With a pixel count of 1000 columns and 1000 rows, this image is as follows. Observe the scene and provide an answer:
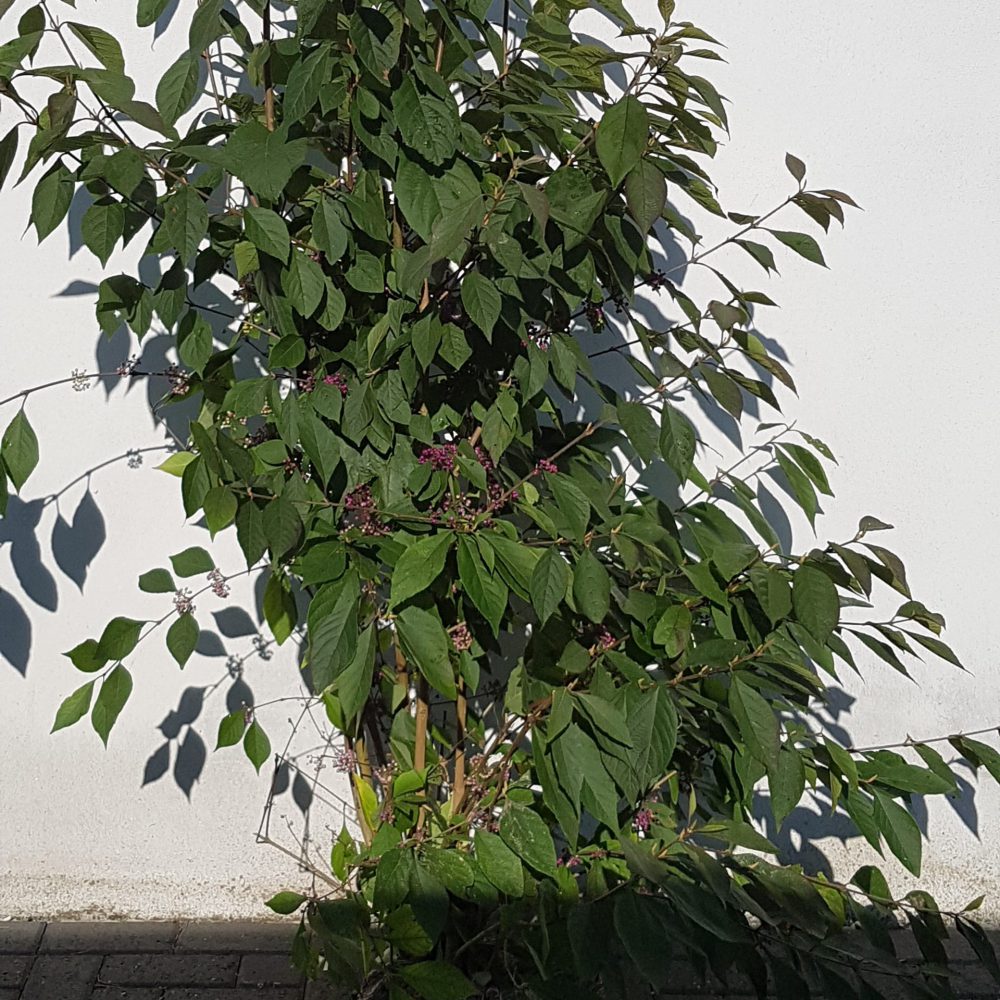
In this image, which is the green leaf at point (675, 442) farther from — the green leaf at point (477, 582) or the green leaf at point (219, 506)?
the green leaf at point (219, 506)

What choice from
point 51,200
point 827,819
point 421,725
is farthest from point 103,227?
point 827,819

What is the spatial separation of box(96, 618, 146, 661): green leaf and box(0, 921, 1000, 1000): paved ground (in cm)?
86

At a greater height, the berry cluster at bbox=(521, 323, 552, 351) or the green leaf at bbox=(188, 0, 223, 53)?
the green leaf at bbox=(188, 0, 223, 53)

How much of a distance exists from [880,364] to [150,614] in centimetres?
157

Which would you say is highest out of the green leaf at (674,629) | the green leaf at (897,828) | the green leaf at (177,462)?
the green leaf at (177,462)

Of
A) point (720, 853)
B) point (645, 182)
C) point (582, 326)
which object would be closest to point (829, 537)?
→ point (582, 326)

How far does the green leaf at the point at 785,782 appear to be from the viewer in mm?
1652

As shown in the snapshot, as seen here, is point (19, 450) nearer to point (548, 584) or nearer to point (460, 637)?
point (460, 637)

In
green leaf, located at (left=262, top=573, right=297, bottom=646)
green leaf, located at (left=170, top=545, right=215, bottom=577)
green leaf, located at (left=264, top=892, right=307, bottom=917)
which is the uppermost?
green leaf, located at (left=170, top=545, right=215, bottom=577)

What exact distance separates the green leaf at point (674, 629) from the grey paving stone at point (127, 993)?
1.28 metres

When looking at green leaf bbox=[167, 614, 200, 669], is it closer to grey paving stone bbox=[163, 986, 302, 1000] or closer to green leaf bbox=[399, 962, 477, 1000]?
green leaf bbox=[399, 962, 477, 1000]

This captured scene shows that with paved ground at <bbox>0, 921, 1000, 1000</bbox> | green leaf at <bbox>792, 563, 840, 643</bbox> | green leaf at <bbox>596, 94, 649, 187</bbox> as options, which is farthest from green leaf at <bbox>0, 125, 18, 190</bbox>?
paved ground at <bbox>0, 921, 1000, 1000</bbox>

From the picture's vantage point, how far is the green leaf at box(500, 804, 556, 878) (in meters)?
1.72

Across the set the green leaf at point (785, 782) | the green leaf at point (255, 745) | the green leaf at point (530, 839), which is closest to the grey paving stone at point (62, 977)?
the green leaf at point (255, 745)
